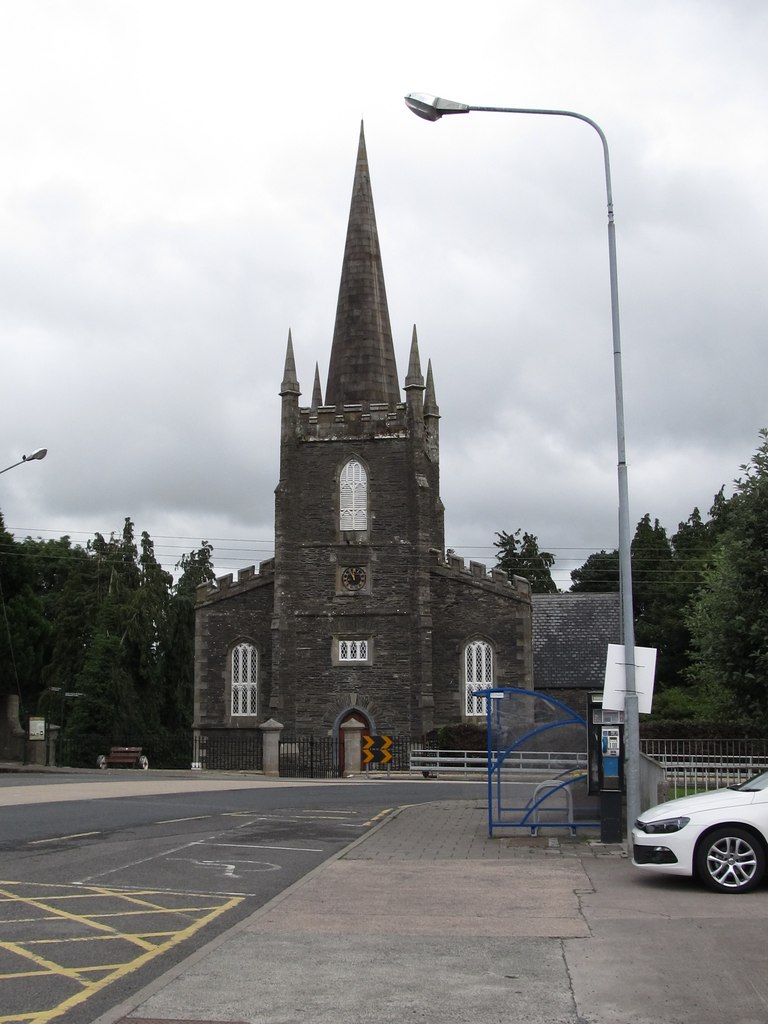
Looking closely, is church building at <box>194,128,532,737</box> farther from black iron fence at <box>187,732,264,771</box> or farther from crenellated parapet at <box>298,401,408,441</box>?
black iron fence at <box>187,732,264,771</box>

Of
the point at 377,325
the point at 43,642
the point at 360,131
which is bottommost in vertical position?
the point at 43,642

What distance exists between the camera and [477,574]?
145ft

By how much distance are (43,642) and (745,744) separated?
34221 millimetres

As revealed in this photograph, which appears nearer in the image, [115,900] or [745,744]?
[115,900]

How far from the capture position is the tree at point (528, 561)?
87125 mm

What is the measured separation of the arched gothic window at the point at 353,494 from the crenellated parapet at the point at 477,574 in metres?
3.08

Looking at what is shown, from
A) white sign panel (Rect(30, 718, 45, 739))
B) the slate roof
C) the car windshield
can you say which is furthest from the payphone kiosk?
the slate roof

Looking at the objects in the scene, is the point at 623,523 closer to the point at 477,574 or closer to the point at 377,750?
the point at 377,750

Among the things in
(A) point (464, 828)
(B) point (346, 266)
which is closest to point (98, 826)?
(A) point (464, 828)

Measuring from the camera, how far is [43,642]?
54094 millimetres

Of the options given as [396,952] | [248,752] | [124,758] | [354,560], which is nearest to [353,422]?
[354,560]

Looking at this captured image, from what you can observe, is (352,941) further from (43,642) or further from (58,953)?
(43,642)

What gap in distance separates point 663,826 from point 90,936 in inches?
210

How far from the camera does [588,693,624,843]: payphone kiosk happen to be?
15078 mm
